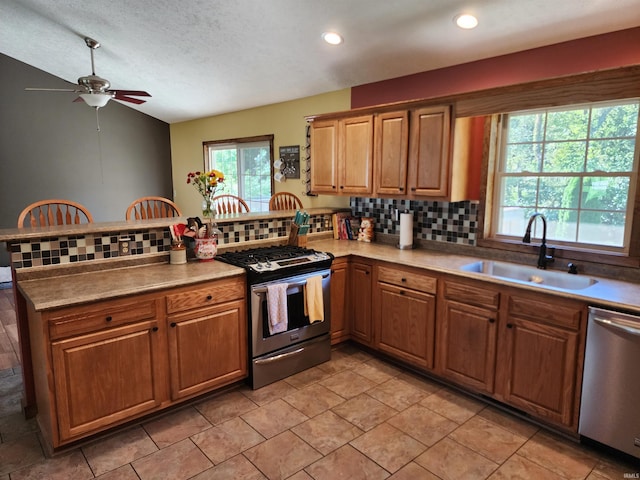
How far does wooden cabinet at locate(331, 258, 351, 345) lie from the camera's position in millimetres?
3396

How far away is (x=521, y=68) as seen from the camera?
9.59ft

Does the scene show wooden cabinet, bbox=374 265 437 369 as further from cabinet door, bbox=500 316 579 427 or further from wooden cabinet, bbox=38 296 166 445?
wooden cabinet, bbox=38 296 166 445

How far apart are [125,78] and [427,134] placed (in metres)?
4.04

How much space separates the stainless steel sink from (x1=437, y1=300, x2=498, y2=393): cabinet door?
0.97ft

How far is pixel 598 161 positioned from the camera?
2.68 meters

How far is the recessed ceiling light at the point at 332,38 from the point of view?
10.5ft

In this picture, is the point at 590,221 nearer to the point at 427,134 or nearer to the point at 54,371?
the point at 427,134

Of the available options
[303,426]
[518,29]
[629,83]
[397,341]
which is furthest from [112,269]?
[629,83]

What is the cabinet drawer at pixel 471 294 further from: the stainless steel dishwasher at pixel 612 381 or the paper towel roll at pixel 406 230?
the paper towel roll at pixel 406 230

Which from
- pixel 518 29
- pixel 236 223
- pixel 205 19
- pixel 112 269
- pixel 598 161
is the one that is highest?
pixel 205 19

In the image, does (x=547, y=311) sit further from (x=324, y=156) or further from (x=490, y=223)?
(x=324, y=156)

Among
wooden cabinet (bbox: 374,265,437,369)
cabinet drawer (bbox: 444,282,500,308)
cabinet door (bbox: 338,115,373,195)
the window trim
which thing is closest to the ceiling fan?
cabinet door (bbox: 338,115,373,195)

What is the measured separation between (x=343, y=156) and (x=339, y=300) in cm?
128

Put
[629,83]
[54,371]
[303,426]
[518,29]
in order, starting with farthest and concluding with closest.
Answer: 1. [518,29]
2. [303,426]
3. [629,83]
4. [54,371]
